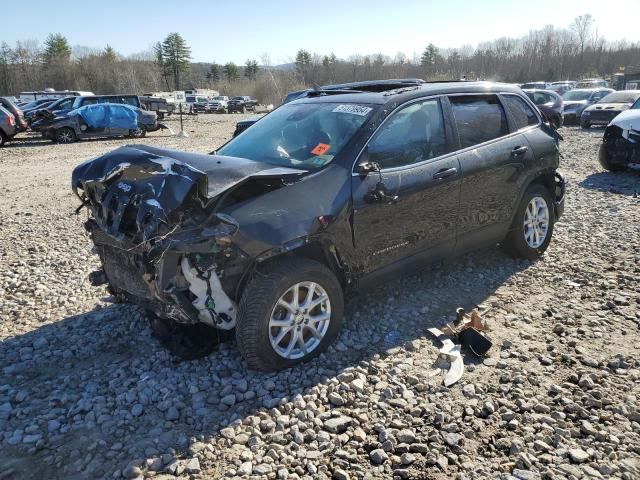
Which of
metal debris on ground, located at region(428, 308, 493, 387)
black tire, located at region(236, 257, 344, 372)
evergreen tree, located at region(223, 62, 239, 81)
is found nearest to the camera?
black tire, located at region(236, 257, 344, 372)

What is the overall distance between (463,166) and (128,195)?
2.80m

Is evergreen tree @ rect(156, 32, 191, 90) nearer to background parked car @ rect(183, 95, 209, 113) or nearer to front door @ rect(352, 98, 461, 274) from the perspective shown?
background parked car @ rect(183, 95, 209, 113)

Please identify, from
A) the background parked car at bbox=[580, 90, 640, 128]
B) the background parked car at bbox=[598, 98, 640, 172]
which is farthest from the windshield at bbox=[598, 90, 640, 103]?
the background parked car at bbox=[598, 98, 640, 172]

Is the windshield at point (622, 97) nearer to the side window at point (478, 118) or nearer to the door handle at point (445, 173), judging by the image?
the side window at point (478, 118)

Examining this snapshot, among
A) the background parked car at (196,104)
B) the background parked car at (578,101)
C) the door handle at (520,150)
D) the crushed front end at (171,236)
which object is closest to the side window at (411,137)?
the door handle at (520,150)

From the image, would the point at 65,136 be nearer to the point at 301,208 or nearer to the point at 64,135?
the point at 64,135

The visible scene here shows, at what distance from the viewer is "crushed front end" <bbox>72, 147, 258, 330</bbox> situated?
120 inches

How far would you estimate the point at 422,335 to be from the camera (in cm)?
400

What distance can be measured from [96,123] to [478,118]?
Answer: 64.7 ft

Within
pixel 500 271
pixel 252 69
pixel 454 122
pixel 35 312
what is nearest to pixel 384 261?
pixel 454 122

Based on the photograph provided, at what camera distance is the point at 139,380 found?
345 centimetres

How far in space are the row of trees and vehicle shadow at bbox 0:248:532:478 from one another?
60.4m

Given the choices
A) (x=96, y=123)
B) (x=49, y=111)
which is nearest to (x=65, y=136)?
(x=96, y=123)

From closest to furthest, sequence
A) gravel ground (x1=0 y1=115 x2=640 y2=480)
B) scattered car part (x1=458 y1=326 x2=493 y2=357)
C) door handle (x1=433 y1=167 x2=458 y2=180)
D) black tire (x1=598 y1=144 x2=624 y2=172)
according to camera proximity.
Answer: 1. gravel ground (x1=0 y1=115 x2=640 y2=480)
2. scattered car part (x1=458 y1=326 x2=493 y2=357)
3. door handle (x1=433 y1=167 x2=458 y2=180)
4. black tire (x1=598 y1=144 x2=624 y2=172)
